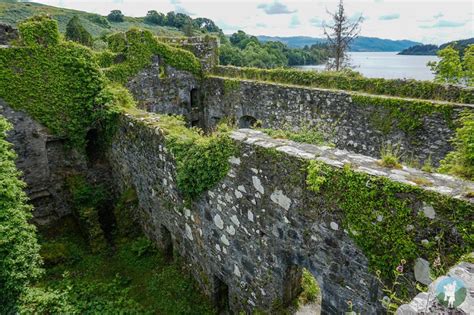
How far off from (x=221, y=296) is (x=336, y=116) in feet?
23.6

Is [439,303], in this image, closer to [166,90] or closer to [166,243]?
[166,243]

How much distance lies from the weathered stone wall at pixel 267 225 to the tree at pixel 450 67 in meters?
15.2

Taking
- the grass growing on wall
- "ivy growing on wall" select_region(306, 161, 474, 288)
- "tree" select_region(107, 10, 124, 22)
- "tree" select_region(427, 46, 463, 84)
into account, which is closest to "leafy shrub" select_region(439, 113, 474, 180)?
"ivy growing on wall" select_region(306, 161, 474, 288)

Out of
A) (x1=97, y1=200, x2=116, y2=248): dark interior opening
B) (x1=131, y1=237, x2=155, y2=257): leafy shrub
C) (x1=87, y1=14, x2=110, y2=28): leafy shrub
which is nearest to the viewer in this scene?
(x1=131, y1=237, x2=155, y2=257): leafy shrub

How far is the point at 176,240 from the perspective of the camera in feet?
29.0

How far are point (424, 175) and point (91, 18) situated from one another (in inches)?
4467

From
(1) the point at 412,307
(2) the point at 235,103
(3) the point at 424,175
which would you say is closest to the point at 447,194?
(3) the point at 424,175

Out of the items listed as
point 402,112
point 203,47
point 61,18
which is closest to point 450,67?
point 402,112

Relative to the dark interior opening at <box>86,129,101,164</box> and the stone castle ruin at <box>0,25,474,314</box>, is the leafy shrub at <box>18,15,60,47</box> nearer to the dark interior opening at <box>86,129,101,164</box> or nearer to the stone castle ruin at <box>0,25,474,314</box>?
the stone castle ruin at <box>0,25,474,314</box>

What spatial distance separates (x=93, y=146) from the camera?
493 inches

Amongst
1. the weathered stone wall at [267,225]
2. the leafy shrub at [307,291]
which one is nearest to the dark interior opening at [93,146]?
the weathered stone wall at [267,225]

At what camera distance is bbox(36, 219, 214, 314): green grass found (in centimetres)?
785

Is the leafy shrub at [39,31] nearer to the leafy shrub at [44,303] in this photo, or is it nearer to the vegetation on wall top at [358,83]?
the leafy shrub at [44,303]

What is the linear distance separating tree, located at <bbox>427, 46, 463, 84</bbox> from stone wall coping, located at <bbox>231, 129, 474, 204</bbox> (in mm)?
14881
